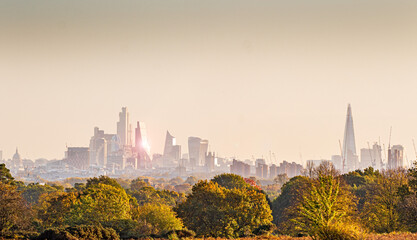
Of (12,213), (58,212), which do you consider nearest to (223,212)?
(58,212)

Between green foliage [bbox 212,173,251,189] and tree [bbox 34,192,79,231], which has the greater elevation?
green foliage [bbox 212,173,251,189]

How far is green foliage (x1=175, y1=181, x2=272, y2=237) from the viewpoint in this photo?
74562mm

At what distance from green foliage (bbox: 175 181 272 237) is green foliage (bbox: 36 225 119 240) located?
32128 mm

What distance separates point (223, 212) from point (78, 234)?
39.8m

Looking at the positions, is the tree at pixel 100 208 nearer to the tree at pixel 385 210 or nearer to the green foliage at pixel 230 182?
the tree at pixel 385 210

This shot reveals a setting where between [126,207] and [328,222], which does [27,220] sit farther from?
[328,222]

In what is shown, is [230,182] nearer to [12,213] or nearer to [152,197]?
[152,197]

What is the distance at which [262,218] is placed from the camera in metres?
77.9

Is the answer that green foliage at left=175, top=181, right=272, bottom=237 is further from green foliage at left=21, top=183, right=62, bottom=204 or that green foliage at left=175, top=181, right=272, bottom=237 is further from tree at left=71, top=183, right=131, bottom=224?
green foliage at left=21, top=183, right=62, bottom=204

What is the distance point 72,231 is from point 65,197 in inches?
1819

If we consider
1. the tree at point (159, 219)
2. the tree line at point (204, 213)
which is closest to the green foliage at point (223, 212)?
the tree line at point (204, 213)

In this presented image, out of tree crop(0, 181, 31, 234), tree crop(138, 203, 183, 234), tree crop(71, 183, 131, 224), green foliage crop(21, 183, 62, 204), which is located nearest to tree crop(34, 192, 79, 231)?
tree crop(71, 183, 131, 224)

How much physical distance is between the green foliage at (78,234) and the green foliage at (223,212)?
32128 millimetres

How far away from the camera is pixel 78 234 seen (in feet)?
127
